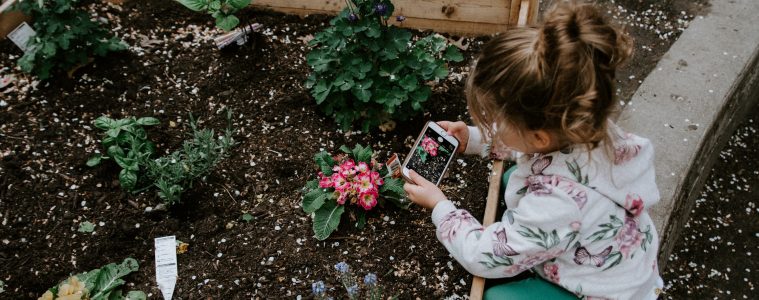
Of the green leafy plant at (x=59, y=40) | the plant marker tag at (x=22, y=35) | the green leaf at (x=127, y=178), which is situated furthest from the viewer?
the plant marker tag at (x=22, y=35)

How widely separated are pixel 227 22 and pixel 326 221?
3.24 feet

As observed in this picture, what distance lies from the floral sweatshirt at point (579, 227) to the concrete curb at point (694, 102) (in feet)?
2.30

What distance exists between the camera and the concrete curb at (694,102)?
8.04ft

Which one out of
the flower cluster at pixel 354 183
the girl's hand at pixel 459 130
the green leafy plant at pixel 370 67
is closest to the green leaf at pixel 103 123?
the green leafy plant at pixel 370 67

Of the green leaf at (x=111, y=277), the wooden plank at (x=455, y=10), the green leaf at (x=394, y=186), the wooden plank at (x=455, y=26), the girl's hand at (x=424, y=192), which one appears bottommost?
the green leaf at (x=111, y=277)

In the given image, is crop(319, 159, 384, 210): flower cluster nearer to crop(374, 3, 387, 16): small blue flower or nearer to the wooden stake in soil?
the wooden stake in soil

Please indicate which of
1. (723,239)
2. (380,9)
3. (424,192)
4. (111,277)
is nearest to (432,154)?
(424,192)

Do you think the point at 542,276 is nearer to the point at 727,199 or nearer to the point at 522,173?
the point at 522,173

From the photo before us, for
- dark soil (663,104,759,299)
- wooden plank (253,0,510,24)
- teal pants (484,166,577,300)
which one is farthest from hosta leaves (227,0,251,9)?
dark soil (663,104,759,299)

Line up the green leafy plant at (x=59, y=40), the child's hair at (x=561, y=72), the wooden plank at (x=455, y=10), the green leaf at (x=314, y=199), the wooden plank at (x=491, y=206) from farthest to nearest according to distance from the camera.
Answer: the wooden plank at (x=455, y=10) < the green leafy plant at (x=59, y=40) < the green leaf at (x=314, y=199) < the wooden plank at (x=491, y=206) < the child's hair at (x=561, y=72)

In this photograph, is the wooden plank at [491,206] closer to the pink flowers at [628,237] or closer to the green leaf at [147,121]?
the pink flowers at [628,237]

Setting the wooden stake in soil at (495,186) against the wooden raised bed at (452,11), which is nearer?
the wooden stake in soil at (495,186)

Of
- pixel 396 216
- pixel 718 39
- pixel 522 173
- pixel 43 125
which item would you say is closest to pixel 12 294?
pixel 43 125

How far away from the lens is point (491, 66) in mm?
1503
